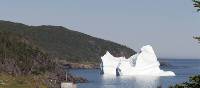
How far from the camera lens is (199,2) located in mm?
20844

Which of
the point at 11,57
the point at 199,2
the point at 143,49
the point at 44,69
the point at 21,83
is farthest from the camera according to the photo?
Result: the point at 143,49

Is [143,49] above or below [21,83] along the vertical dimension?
above

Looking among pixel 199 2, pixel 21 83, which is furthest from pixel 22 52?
pixel 199 2

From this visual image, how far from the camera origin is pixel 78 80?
18612 cm

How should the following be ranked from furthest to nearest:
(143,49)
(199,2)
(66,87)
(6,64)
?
(143,49) → (6,64) → (66,87) → (199,2)

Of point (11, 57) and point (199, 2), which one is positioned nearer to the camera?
point (199, 2)

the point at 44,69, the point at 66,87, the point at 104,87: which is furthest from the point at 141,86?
the point at 66,87

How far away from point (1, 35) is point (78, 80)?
107 feet

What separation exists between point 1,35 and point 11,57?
29214mm

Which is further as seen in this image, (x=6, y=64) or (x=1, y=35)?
(x=1, y=35)

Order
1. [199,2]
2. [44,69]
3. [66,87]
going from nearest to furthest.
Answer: [199,2] → [66,87] → [44,69]

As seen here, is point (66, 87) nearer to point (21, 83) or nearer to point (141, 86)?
point (21, 83)

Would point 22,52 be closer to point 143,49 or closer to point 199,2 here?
point 143,49

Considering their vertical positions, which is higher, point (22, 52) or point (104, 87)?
point (22, 52)
